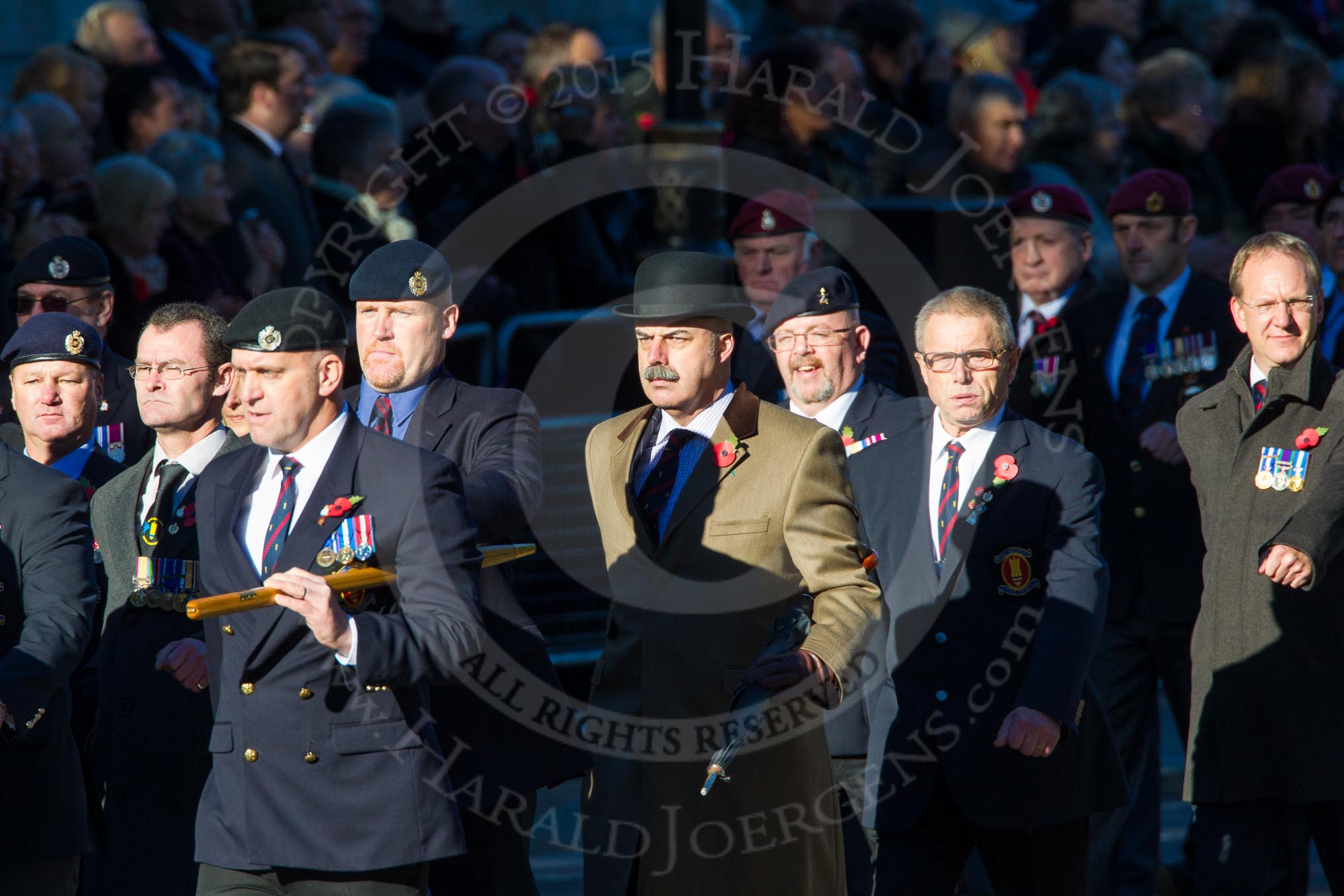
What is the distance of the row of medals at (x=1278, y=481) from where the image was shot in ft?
20.4

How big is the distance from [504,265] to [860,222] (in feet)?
6.34

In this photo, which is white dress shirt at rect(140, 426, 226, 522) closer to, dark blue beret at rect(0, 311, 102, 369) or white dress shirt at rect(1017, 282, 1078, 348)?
dark blue beret at rect(0, 311, 102, 369)

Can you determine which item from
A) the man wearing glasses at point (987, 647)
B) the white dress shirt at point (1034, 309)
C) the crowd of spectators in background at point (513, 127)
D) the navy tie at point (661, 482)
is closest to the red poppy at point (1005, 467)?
the man wearing glasses at point (987, 647)

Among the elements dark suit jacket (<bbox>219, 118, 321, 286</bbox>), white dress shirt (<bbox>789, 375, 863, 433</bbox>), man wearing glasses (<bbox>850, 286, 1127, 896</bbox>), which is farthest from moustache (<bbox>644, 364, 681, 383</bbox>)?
dark suit jacket (<bbox>219, 118, 321, 286</bbox>)

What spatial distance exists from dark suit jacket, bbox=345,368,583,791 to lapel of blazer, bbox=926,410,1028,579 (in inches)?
49.8

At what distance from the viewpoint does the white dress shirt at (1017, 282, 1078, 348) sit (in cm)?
854

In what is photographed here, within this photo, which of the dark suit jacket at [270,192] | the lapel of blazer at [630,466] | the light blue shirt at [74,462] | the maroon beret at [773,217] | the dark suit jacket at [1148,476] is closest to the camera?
the lapel of blazer at [630,466]

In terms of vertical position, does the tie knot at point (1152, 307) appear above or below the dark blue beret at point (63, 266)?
below

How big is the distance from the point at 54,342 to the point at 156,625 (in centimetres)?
102

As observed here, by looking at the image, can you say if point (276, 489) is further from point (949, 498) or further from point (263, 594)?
point (949, 498)

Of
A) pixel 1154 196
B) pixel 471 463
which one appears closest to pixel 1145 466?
pixel 1154 196

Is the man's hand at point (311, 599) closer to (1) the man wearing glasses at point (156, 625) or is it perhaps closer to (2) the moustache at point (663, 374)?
(2) the moustache at point (663, 374)

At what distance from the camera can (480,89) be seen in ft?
32.9

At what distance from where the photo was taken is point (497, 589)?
5977mm
